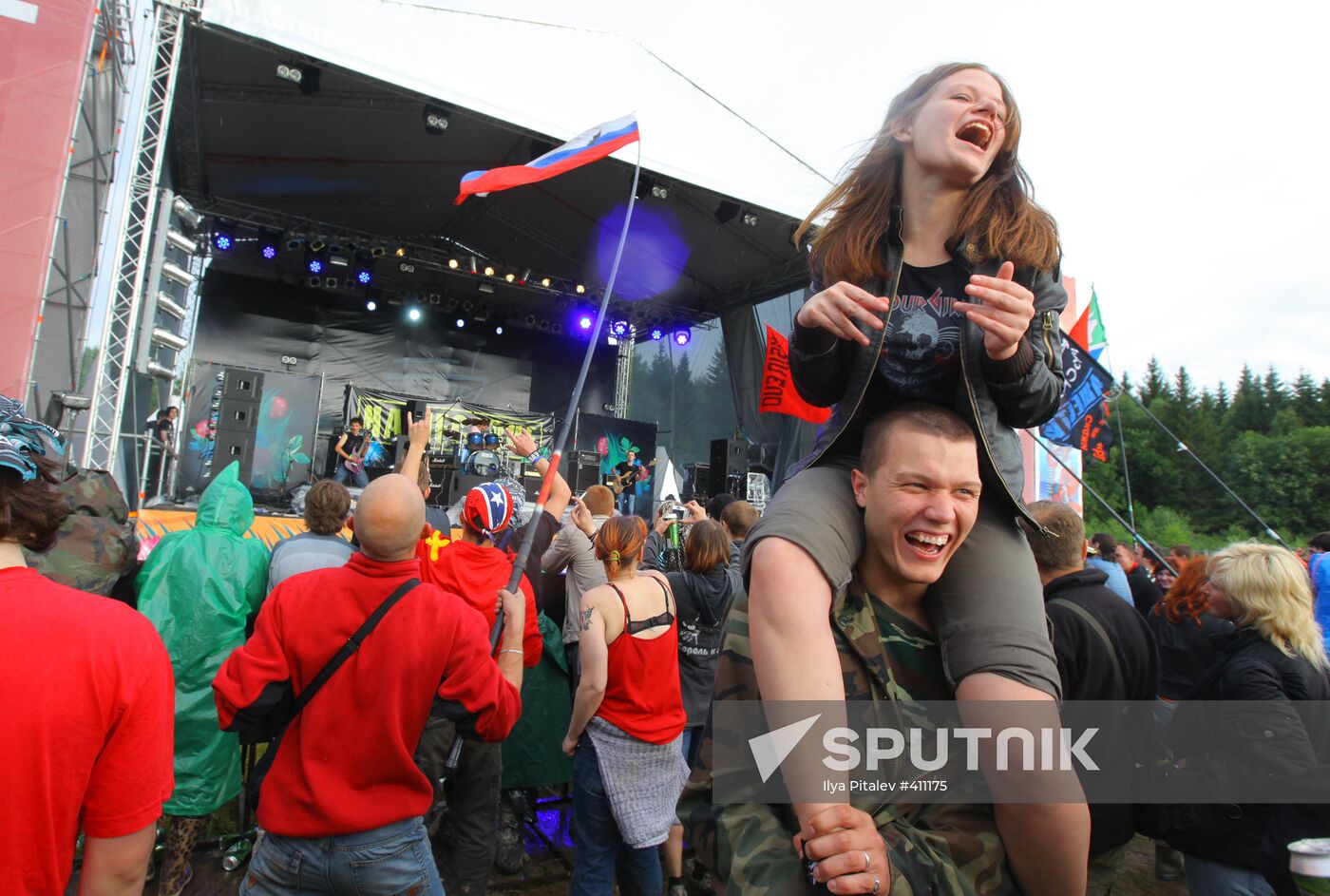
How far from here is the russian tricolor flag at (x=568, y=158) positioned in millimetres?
4705

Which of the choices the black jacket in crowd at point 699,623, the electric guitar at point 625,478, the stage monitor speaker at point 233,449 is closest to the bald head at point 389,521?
the black jacket in crowd at point 699,623

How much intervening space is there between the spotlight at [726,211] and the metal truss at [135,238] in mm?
7412

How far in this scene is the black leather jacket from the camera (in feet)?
4.69

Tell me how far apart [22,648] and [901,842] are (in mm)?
1704

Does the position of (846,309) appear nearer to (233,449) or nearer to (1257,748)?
(1257,748)

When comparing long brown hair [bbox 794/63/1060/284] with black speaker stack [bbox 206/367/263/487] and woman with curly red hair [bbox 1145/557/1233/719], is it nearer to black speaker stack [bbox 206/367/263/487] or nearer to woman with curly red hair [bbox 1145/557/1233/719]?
woman with curly red hair [bbox 1145/557/1233/719]

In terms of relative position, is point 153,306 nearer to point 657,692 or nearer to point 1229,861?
point 657,692

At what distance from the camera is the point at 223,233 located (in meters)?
13.1

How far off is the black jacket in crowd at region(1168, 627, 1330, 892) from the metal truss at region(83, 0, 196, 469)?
8.83 meters

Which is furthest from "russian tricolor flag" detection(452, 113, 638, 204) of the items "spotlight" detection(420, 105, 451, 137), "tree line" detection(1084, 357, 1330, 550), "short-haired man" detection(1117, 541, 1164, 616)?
"tree line" detection(1084, 357, 1330, 550)

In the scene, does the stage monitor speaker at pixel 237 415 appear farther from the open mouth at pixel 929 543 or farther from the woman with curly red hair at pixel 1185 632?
the open mouth at pixel 929 543

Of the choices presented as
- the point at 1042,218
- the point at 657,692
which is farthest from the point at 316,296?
the point at 1042,218

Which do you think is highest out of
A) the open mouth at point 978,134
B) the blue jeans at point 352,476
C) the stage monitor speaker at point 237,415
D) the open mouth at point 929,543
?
the open mouth at point 978,134

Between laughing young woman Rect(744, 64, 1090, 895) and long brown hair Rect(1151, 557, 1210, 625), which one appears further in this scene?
long brown hair Rect(1151, 557, 1210, 625)
